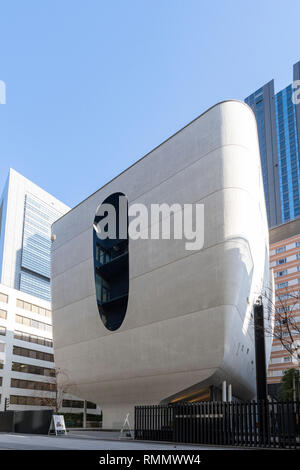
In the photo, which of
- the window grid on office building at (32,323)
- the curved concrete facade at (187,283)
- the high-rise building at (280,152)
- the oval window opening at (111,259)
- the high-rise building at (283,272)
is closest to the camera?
the curved concrete facade at (187,283)

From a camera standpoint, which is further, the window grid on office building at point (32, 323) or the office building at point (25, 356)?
the window grid on office building at point (32, 323)

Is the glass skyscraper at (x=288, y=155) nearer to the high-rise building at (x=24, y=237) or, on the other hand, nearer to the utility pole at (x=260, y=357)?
the high-rise building at (x=24, y=237)

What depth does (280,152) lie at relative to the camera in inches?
4446

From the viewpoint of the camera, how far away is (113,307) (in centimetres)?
3609

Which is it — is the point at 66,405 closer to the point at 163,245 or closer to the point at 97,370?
the point at 97,370

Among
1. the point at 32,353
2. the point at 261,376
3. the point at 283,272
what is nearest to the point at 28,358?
the point at 32,353

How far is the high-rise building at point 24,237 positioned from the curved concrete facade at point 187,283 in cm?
7126

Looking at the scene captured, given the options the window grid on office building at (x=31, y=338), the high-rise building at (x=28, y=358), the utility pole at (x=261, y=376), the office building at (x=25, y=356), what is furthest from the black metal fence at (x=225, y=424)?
the window grid on office building at (x=31, y=338)

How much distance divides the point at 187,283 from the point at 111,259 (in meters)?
11.8

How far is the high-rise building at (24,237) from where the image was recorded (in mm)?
104812

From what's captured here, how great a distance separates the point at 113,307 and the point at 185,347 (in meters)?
10.1

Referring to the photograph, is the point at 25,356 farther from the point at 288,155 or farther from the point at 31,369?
the point at 288,155

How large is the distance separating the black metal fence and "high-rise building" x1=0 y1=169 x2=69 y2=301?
8573 centimetres

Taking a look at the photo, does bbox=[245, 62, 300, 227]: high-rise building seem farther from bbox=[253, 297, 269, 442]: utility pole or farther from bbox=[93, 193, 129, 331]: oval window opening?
bbox=[253, 297, 269, 442]: utility pole
